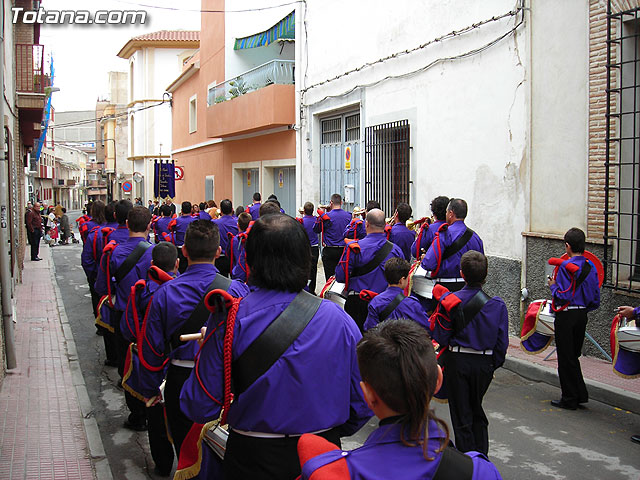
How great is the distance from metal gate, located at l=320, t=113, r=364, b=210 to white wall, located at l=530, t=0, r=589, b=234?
6.18 m

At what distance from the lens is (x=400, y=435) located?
1935 mm

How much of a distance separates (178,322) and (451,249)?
4514mm

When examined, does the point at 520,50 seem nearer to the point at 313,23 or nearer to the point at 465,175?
the point at 465,175

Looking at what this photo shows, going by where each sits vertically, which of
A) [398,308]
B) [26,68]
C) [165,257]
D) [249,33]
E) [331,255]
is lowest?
[331,255]

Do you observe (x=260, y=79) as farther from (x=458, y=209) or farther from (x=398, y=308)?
(x=398, y=308)

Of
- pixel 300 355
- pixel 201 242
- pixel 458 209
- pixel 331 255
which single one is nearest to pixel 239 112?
pixel 331 255

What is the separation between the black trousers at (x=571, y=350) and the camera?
6664mm

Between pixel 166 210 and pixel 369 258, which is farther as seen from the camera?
pixel 166 210

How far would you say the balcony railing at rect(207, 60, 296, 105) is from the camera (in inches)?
762

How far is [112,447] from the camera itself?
5984 mm

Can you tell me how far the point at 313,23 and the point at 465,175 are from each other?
8.31m

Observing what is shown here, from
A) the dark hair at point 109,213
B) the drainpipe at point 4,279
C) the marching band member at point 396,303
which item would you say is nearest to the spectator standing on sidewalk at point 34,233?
the dark hair at point 109,213

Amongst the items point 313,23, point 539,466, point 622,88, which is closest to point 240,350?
point 539,466

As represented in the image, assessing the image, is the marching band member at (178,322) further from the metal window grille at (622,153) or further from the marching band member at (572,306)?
the metal window grille at (622,153)
